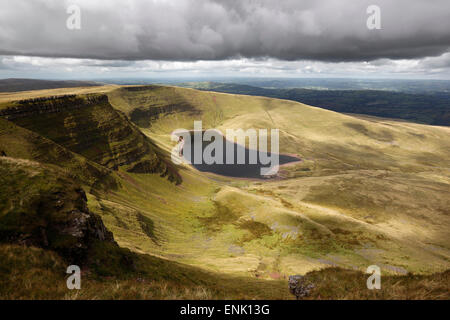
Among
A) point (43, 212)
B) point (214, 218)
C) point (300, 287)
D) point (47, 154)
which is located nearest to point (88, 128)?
point (47, 154)

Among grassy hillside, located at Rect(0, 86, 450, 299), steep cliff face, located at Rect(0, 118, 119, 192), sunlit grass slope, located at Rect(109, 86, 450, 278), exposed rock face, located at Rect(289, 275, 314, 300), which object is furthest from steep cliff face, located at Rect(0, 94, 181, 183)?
exposed rock face, located at Rect(289, 275, 314, 300)

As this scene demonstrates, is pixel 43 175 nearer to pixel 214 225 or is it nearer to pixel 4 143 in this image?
pixel 4 143

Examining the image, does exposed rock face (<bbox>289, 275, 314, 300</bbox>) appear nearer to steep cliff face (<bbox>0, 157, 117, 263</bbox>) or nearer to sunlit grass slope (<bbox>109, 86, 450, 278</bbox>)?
steep cliff face (<bbox>0, 157, 117, 263</bbox>)

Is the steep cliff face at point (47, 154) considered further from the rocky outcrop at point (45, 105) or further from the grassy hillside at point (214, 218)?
the rocky outcrop at point (45, 105)

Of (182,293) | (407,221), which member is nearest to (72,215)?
(182,293)

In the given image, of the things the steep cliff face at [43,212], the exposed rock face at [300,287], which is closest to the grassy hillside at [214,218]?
the exposed rock face at [300,287]

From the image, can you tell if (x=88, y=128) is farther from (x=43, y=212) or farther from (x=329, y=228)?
(x=329, y=228)
